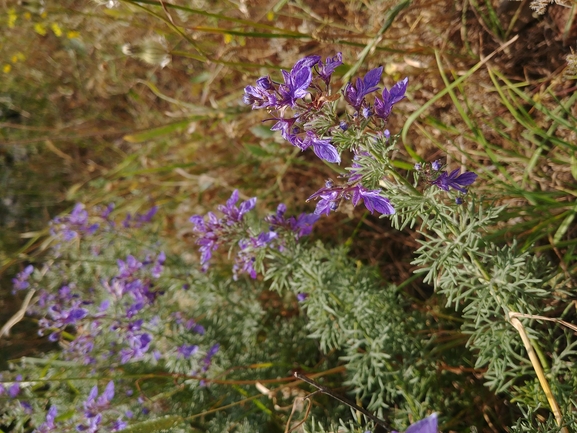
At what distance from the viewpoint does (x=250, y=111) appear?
301 centimetres

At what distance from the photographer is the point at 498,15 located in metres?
2.34

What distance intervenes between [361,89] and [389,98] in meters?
0.08

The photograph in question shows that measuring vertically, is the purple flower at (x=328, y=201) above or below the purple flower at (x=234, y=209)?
above

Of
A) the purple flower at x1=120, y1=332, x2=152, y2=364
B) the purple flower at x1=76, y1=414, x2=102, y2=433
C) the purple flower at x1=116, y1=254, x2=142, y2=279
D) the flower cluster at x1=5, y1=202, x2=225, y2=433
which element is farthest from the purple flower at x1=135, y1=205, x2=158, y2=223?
the purple flower at x1=76, y1=414, x2=102, y2=433

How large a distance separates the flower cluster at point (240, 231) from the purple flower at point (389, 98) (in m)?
0.61

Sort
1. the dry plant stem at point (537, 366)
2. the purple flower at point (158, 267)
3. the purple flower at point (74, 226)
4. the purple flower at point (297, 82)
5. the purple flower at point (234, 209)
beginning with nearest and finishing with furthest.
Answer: the purple flower at point (297, 82), the dry plant stem at point (537, 366), the purple flower at point (234, 209), the purple flower at point (158, 267), the purple flower at point (74, 226)

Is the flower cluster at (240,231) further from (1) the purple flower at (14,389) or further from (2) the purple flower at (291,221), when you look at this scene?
(1) the purple flower at (14,389)

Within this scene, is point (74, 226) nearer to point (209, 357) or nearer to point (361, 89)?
point (209, 357)

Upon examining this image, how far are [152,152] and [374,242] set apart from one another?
192 centimetres

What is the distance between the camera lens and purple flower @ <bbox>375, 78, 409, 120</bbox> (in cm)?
118

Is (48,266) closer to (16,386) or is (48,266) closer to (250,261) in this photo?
(16,386)

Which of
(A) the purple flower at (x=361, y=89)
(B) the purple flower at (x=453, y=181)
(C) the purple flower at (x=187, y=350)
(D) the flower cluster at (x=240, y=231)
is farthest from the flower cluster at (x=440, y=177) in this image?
(C) the purple flower at (x=187, y=350)

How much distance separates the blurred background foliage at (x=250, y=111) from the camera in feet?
7.01

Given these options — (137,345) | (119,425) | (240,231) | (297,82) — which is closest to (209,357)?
(137,345)
